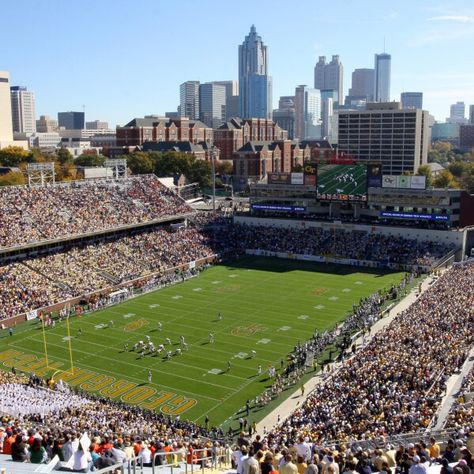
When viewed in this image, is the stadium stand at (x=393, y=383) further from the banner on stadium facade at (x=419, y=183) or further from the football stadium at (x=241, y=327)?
the banner on stadium facade at (x=419, y=183)

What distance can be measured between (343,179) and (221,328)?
27.3 m

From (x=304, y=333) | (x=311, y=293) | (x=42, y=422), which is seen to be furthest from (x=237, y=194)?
(x=42, y=422)

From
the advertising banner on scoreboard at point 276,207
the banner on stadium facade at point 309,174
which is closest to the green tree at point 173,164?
the advertising banner on scoreboard at point 276,207

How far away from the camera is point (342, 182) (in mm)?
61438

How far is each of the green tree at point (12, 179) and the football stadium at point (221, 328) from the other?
25.9m

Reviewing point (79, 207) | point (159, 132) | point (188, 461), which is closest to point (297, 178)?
point (79, 207)

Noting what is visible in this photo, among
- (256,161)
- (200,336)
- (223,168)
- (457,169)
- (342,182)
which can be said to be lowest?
(200,336)

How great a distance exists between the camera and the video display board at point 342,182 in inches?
2375

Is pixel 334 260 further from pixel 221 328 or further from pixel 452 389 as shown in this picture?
pixel 452 389

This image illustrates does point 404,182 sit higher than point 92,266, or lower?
higher

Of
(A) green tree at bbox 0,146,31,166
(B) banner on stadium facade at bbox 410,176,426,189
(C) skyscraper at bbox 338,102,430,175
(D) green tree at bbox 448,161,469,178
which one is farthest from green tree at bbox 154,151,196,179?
(D) green tree at bbox 448,161,469,178

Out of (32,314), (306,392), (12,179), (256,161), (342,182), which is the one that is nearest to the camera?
(306,392)

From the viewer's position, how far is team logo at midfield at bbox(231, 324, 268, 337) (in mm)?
38594

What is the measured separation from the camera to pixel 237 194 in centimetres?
10775
